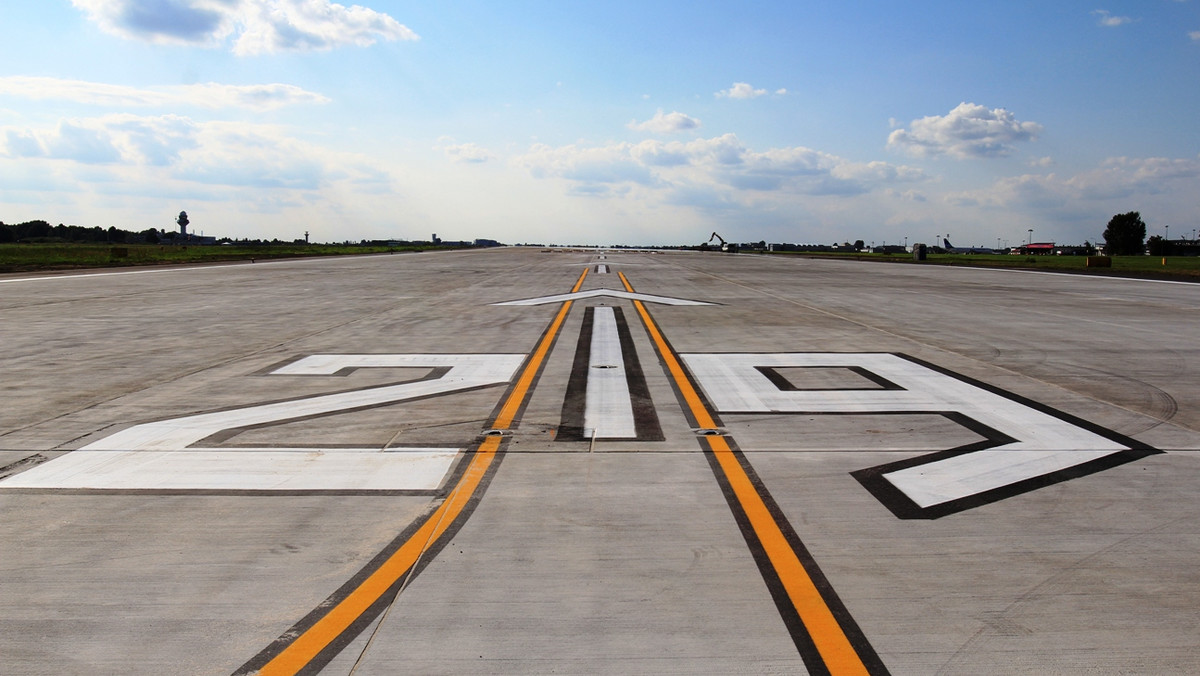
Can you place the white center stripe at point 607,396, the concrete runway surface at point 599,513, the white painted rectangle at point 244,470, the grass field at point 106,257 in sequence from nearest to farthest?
the concrete runway surface at point 599,513 < the white painted rectangle at point 244,470 < the white center stripe at point 607,396 < the grass field at point 106,257

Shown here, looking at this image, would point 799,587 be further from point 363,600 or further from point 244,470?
point 244,470

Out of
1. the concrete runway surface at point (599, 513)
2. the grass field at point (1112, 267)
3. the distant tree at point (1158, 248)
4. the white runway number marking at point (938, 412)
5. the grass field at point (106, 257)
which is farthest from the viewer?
the distant tree at point (1158, 248)

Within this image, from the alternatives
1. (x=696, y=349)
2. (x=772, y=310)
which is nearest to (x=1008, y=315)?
(x=772, y=310)

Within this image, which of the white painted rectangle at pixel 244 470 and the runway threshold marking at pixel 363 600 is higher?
the white painted rectangle at pixel 244 470

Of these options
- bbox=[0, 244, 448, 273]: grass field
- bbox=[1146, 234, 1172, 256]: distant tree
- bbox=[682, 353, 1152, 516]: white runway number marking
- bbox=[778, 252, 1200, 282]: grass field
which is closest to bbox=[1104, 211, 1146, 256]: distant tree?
bbox=[1146, 234, 1172, 256]: distant tree

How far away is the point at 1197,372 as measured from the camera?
10234 millimetres

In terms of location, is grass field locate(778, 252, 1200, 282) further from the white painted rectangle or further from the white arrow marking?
the white painted rectangle

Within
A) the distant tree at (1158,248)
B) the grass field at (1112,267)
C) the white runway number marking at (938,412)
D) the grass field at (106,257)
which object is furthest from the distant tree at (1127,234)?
the white runway number marking at (938,412)

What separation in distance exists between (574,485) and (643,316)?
1180 centimetres

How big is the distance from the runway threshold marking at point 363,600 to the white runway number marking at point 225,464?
37cm

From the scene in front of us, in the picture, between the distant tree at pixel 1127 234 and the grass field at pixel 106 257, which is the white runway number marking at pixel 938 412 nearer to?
the grass field at pixel 106 257

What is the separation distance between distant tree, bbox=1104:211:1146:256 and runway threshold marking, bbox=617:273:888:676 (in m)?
197

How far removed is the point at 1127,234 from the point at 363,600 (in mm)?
211144

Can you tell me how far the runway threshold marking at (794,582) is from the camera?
326 cm
